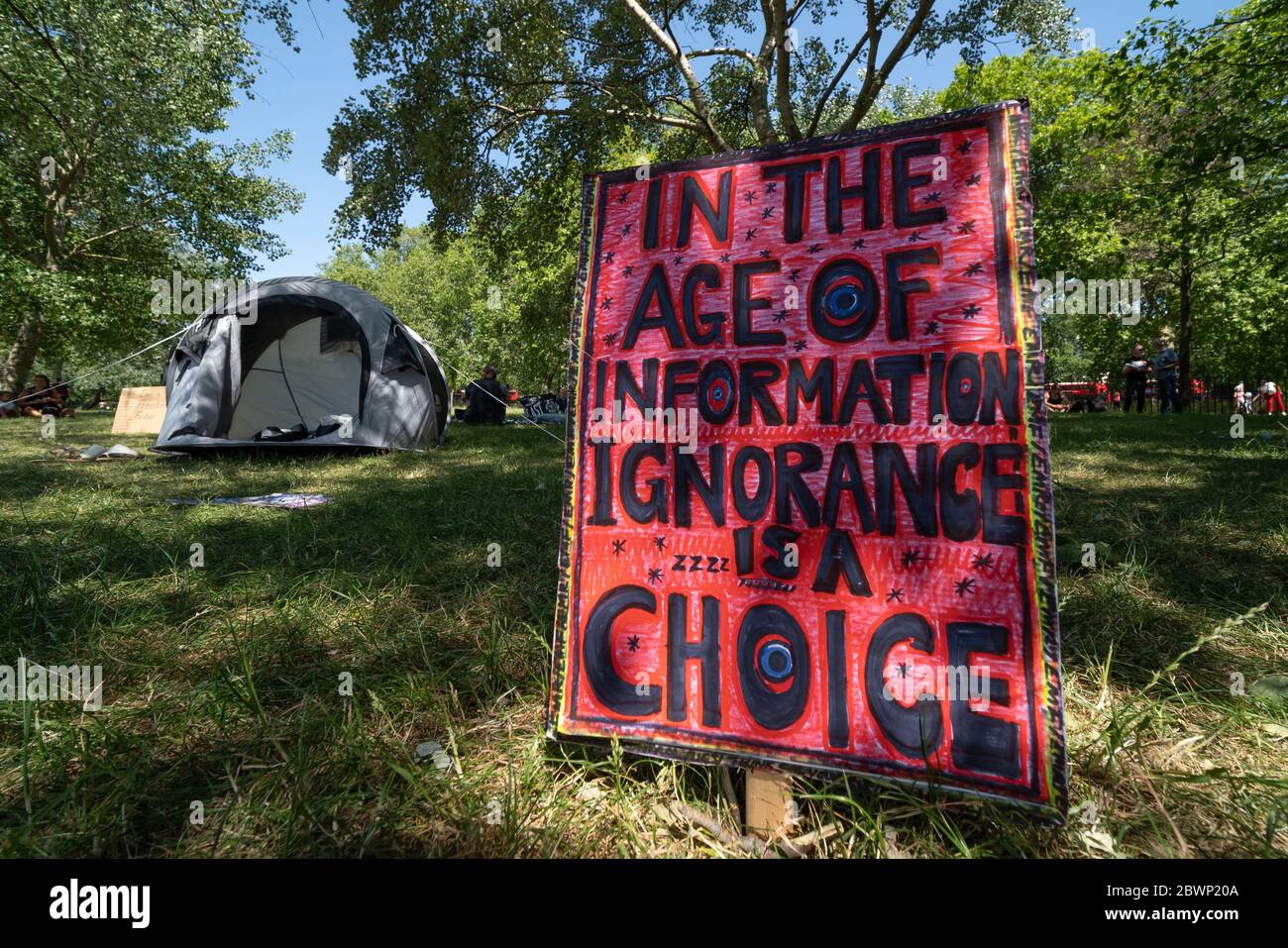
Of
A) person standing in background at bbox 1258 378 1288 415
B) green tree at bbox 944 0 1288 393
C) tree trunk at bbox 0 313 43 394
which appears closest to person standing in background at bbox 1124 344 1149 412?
green tree at bbox 944 0 1288 393

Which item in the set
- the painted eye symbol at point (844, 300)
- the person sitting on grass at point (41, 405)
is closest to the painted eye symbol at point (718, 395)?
the painted eye symbol at point (844, 300)

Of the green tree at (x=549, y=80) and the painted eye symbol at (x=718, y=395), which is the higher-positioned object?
the green tree at (x=549, y=80)

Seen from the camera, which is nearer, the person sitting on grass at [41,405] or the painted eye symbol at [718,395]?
the painted eye symbol at [718,395]

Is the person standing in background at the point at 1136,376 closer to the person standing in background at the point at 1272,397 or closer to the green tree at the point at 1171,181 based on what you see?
the green tree at the point at 1171,181

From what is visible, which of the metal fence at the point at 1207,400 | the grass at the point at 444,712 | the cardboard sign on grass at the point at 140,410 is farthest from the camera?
the metal fence at the point at 1207,400

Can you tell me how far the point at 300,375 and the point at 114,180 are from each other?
1200 cm

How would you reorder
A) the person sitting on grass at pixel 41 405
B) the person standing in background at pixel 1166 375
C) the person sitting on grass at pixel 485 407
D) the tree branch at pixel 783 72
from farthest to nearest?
the person standing in background at pixel 1166 375
the person sitting on grass at pixel 41 405
the person sitting on grass at pixel 485 407
the tree branch at pixel 783 72

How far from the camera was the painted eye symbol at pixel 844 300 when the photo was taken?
1.46 metres

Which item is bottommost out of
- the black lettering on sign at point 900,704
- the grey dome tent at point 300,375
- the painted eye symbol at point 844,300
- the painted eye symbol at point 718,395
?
the black lettering on sign at point 900,704

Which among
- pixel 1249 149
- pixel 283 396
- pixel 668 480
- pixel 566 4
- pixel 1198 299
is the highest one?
pixel 566 4

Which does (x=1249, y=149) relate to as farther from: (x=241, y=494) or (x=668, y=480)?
(x=241, y=494)
